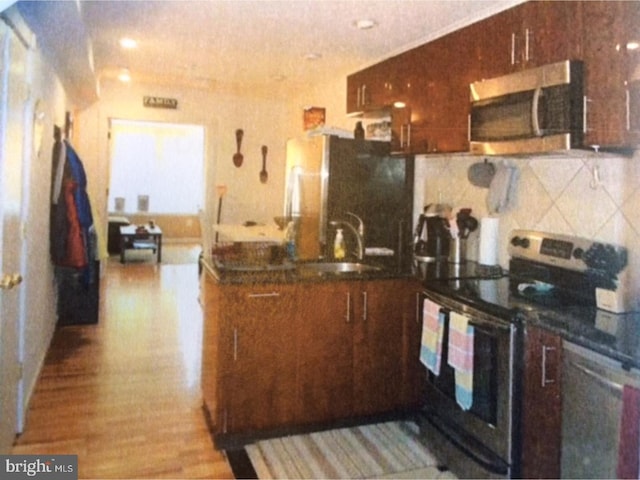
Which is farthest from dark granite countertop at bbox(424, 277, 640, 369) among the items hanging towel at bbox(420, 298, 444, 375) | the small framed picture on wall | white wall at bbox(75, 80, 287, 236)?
white wall at bbox(75, 80, 287, 236)

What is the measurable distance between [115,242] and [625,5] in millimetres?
8947

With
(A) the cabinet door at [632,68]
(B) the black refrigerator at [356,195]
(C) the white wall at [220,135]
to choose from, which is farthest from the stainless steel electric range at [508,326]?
(C) the white wall at [220,135]

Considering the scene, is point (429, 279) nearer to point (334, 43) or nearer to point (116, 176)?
point (334, 43)

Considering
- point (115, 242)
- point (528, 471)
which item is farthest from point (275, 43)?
point (115, 242)

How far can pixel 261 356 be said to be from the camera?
8.60 ft

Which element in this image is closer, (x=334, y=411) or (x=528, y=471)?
(x=528, y=471)

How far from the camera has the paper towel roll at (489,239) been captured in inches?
119

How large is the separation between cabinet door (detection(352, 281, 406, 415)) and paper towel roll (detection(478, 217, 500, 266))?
576mm

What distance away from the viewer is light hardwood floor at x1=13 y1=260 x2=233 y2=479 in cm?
248

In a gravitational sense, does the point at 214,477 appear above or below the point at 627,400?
below

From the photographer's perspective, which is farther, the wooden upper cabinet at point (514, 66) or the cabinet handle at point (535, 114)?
the cabinet handle at point (535, 114)

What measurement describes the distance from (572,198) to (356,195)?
5.09 feet

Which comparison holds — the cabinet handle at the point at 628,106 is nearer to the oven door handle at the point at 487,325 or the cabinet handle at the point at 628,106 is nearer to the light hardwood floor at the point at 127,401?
the oven door handle at the point at 487,325

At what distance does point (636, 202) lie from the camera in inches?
88.0
